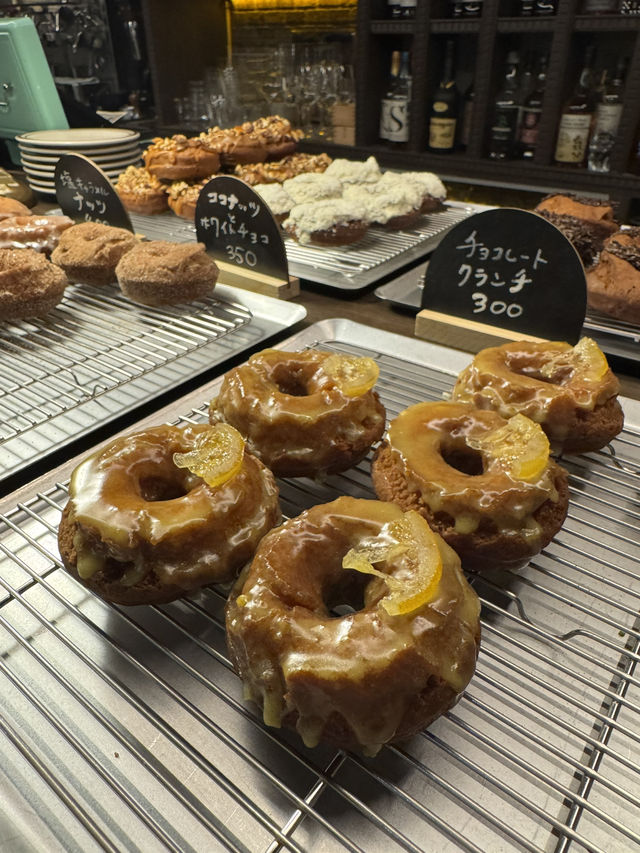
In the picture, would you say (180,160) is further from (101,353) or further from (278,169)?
(101,353)

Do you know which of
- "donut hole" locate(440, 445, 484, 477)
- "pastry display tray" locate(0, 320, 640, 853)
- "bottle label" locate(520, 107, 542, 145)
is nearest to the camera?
"pastry display tray" locate(0, 320, 640, 853)

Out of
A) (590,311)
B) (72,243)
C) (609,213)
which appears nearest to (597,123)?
(609,213)

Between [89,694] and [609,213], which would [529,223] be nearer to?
[609,213]

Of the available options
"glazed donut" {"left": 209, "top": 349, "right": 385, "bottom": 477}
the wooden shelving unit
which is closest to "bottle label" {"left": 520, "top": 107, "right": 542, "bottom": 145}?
the wooden shelving unit

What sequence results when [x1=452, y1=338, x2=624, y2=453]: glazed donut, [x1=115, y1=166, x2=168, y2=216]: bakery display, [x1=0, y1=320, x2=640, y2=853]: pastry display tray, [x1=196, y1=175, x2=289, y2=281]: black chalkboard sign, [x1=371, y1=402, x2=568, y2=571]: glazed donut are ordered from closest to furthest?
1. [x1=0, y1=320, x2=640, y2=853]: pastry display tray
2. [x1=371, y1=402, x2=568, y2=571]: glazed donut
3. [x1=452, y1=338, x2=624, y2=453]: glazed donut
4. [x1=196, y1=175, x2=289, y2=281]: black chalkboard sign
5. [x1=115, y1=166, x2=168, y2=216]: bakery display

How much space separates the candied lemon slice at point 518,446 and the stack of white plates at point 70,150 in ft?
11.4

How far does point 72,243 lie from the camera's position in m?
2.86

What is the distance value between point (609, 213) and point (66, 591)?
2940 millimetres

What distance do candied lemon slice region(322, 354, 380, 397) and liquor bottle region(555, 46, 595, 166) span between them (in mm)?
3464

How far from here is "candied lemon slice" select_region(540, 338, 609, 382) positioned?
1759 millimetres

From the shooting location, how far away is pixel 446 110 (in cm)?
482

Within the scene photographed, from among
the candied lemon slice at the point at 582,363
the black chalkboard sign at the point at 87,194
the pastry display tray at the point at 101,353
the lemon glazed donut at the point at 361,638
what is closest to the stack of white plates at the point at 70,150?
the black chalkboard sign at the point at 87,194

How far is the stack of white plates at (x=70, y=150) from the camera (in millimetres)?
3943

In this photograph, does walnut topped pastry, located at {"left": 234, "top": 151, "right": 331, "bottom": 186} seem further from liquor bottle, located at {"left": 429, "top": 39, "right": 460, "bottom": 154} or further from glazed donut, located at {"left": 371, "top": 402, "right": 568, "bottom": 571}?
glazed donut, located at {"left": 371, "top": 402, "right": 568, "bottom": 571}
